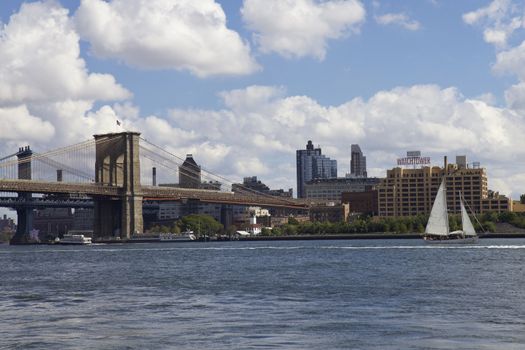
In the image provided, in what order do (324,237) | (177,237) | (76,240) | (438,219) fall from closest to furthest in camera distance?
(438,219) < (76,240) < (177,237) < (324,237)

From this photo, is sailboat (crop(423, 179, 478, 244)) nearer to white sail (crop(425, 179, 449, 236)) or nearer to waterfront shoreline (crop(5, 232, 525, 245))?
white sail (crop(425, 179, 449, 236))

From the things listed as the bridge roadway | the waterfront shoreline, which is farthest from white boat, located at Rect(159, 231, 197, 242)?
the bridge roadway

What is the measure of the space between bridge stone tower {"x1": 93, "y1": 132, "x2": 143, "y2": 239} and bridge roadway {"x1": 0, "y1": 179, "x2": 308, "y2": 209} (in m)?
1.67

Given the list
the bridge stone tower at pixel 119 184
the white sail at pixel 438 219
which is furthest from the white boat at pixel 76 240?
the white sail at pixel 438 219

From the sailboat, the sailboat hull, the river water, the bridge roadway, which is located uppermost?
the bridge roadway

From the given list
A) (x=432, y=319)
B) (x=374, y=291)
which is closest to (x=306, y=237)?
(x=374, y=291)

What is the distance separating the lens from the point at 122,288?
150 ft

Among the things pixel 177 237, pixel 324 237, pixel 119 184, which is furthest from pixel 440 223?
pixel 177 237

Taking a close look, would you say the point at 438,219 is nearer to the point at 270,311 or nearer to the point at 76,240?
the point at 76,240

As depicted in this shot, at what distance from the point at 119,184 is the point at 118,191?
14.0 ft

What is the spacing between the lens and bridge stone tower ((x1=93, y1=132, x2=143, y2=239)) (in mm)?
150500

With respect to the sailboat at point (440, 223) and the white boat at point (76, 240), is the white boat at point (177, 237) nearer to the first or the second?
the white boat at point (76, 240)

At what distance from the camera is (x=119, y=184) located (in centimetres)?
15475

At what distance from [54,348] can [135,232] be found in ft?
425
